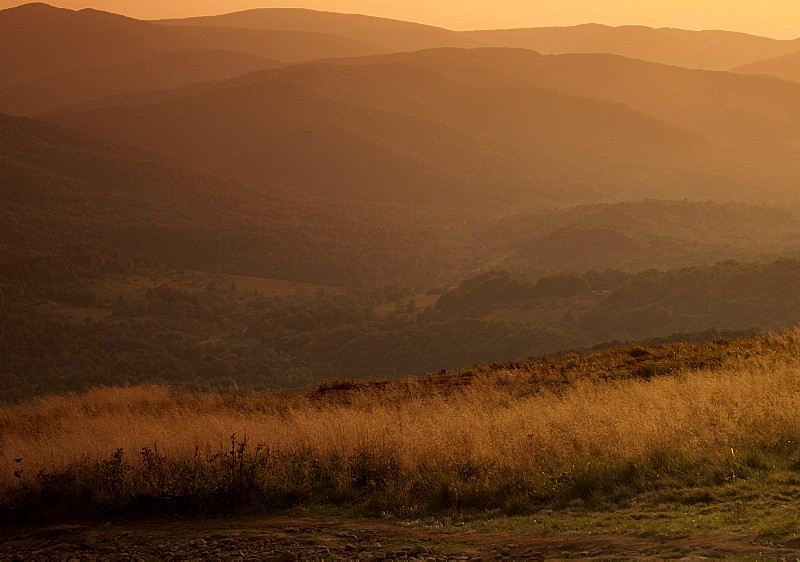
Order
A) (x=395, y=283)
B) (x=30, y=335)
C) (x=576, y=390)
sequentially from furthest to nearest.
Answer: (x=395, y=283) → (x=30, y=335) → (x=576, y=390)

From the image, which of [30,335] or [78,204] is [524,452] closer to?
[30,335]

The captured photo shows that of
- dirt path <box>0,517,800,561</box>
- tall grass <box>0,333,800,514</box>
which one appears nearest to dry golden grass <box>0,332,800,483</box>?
Answer: tall grass <box>0,333,800,514</box>

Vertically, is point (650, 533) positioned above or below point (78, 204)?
below

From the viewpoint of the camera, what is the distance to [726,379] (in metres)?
12.5

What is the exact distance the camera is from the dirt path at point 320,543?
283 inches

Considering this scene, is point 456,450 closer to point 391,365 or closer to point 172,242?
point 391,365

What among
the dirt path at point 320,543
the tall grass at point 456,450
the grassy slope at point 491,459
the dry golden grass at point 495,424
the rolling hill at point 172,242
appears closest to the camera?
the dirt path at point 320,543

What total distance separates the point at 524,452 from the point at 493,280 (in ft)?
406

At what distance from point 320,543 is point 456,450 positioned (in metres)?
2.65

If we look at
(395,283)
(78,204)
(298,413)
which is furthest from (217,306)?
(298,413)

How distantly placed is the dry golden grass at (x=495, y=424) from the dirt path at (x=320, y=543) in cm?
167

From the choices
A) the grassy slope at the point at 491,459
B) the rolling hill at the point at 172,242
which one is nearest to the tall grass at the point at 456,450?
the grassy slope at the point at 491,459

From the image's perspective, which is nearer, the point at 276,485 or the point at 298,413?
the point at 276,485

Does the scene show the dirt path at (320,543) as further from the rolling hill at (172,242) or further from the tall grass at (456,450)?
the rolling hill at (172,242)
